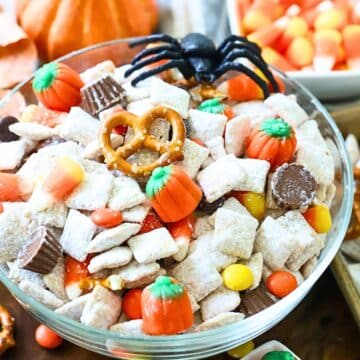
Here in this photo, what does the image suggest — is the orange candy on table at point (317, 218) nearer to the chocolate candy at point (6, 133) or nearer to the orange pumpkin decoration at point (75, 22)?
the chocolate candy at point (6, 133)

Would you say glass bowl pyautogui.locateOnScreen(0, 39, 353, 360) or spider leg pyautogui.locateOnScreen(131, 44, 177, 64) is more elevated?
spider leg pyautogui.locateOnScreen(131, 44, 177, 64)

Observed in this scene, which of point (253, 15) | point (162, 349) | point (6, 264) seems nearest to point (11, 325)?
point (6, 264)

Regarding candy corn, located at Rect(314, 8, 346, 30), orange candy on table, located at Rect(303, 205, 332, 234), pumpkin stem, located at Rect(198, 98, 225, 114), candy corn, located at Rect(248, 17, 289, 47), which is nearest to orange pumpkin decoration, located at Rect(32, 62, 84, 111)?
pumpkin stem, located at Rect(198, 98, 225, 114)

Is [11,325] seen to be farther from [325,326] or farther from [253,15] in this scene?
[253,15]

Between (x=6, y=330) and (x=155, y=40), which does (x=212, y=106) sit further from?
(x=6, y=330)

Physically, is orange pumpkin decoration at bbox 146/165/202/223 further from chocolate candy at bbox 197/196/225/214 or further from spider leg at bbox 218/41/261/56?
spider leg at bbox 218/41/261/56

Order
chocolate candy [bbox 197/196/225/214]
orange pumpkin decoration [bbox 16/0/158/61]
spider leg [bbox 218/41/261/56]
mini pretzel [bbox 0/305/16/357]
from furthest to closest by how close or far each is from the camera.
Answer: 1. orange pumpkin decoration [bbox 16/0/158/61]
2. spider leg [bbox 218/41/261/56]
3. mini pretzel [bbox 0/305/16/357]
4. chocolate candy [bbox 197/196/225/214]

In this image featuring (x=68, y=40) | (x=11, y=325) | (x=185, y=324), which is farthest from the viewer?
(x=68, y=40)

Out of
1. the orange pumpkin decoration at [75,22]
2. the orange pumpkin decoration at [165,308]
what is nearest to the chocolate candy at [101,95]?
the orange pumpkin decoration at [165,308]
